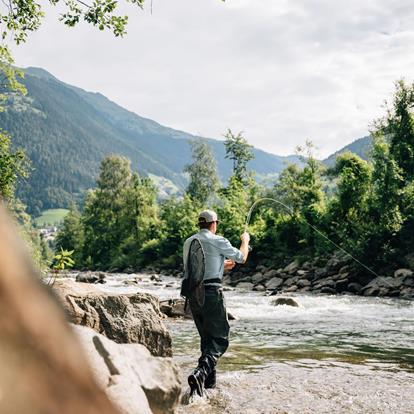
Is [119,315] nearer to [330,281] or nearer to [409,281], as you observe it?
[409,281]

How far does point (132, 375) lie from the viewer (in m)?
5.09

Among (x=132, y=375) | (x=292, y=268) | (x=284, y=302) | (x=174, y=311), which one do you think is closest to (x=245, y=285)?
(x=292, y=268)

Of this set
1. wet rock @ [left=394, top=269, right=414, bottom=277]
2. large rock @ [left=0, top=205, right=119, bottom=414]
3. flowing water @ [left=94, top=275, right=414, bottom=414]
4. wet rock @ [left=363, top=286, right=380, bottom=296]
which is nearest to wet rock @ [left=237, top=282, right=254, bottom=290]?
wet rock @ [left=363, top=286, right=380, bottom=296]

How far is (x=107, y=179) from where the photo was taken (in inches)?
3310

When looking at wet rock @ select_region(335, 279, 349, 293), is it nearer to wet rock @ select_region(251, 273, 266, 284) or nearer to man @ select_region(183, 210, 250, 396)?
wet rock @ select_region(251, 273, 266, 284)

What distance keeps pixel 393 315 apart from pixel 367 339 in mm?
6054

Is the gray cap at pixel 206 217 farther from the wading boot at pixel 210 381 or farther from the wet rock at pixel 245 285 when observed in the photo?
the wet rock at pixel 245 285

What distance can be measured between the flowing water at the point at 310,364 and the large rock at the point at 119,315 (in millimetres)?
738

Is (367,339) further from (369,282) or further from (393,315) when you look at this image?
(369,282)

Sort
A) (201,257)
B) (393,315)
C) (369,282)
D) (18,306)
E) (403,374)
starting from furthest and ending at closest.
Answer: (369,282), (393,315), (403,374), (201,257), (18,306)

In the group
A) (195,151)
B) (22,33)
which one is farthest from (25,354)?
(195,151)

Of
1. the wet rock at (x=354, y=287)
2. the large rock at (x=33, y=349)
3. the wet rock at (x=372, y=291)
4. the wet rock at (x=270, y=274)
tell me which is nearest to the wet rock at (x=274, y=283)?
the wet rock at (x=270, y=274)

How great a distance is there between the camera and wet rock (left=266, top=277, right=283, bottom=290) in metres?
32.9

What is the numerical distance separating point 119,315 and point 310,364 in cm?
336
